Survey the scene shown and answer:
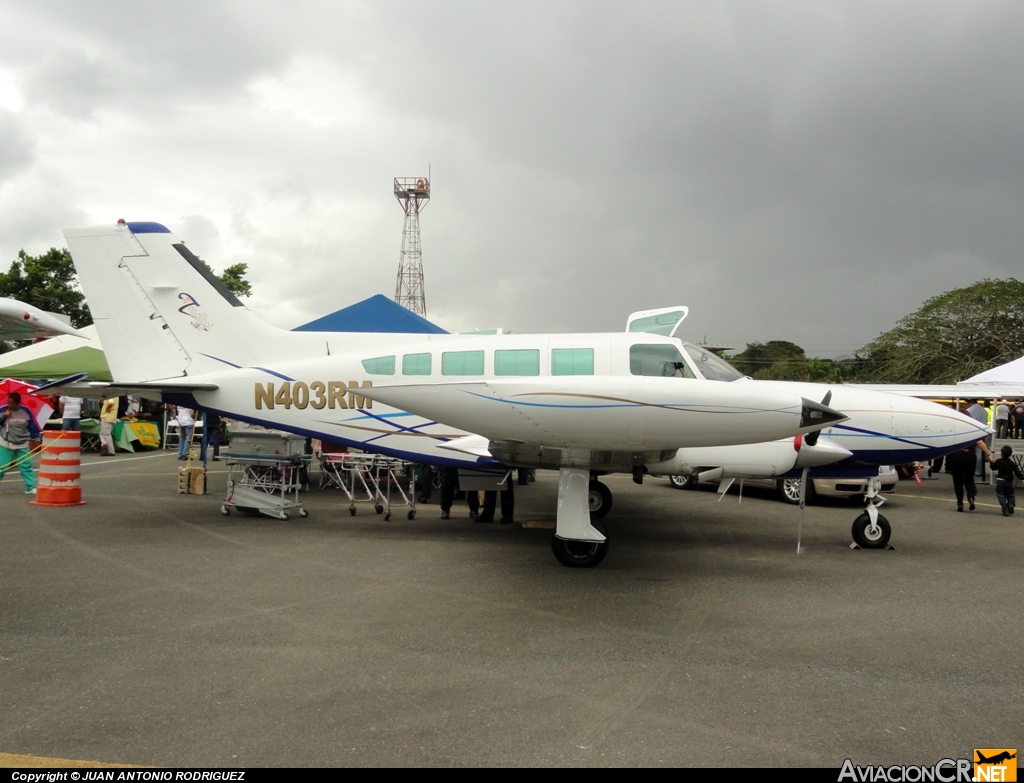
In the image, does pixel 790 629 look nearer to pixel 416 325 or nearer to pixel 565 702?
pixel 565 702

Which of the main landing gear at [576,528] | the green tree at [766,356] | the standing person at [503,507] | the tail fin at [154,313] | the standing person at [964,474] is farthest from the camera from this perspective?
the green tree at [766,356]

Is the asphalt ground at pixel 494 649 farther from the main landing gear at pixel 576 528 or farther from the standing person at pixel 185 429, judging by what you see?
the standing person at pixel 185 429

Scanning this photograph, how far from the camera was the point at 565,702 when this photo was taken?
3.63m

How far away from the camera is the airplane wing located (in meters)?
15.6

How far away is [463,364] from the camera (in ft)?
27.3

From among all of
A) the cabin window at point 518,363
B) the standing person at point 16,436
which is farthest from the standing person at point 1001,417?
the standing person at point 16,436

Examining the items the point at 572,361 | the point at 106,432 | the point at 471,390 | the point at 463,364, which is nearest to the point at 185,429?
the point at 106,432

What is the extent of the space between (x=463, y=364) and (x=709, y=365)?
3006 millimetres

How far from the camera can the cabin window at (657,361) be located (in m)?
7.54

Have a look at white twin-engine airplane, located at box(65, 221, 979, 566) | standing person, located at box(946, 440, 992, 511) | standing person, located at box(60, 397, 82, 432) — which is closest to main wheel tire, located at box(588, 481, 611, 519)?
white twin-engine airplane, located at box(65, 221, 979, 566)

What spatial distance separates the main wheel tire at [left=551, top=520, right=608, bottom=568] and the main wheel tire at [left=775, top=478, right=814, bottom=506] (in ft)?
21.9

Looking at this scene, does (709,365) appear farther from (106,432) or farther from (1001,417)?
(106,432)

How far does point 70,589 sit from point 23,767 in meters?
3.31

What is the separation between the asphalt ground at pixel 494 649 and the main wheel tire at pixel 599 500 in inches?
56.7
